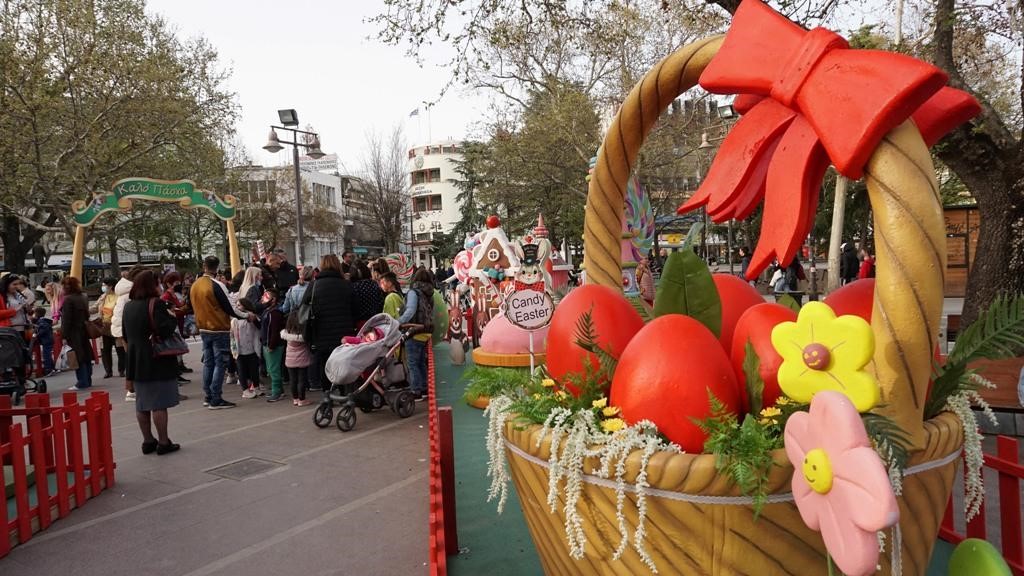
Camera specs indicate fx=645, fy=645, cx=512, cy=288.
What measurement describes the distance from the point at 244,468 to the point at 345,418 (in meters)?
1.21

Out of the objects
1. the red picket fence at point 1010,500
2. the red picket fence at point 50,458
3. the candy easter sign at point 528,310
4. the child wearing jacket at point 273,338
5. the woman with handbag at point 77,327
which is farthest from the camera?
the woman with handbag at point 77,327

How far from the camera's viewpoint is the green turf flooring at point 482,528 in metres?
3.32

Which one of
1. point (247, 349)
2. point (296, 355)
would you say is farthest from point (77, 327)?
point (296, 355)

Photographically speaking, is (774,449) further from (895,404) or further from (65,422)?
(65,422)

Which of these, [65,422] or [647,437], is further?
[65,422]

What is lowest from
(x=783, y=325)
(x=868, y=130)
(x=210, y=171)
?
(x=783, y=325)

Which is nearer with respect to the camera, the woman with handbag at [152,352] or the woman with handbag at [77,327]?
the woman with handbag at [152,352]

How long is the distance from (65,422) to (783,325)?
4786 mm

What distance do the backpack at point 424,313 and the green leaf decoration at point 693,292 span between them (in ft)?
16.8

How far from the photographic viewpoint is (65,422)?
445 cm

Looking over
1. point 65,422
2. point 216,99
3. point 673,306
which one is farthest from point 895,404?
point 216,99

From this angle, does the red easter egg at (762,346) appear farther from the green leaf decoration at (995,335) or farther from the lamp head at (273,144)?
the lamp head at (273,144)

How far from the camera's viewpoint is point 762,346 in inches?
74.9

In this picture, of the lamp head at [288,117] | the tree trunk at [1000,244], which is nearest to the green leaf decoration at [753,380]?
the tree trunk at [1000,244]
